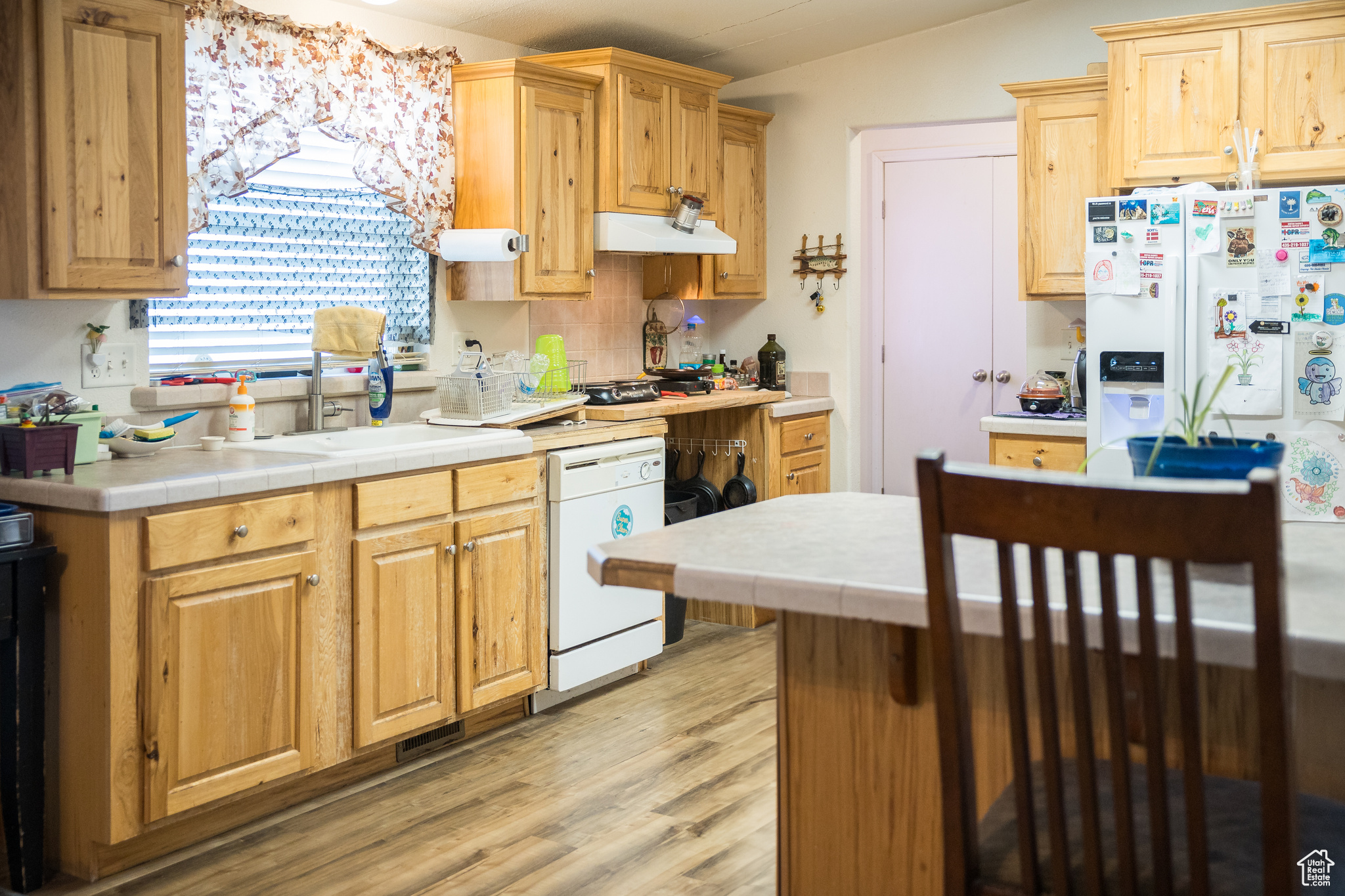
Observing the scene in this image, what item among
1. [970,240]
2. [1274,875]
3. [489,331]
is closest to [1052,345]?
[970,240]

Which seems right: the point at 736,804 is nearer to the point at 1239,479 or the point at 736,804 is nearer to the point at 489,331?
the point at 1239,479

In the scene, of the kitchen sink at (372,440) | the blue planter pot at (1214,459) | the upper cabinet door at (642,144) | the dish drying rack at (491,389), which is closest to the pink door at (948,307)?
the upper cabinet door at (642,144)

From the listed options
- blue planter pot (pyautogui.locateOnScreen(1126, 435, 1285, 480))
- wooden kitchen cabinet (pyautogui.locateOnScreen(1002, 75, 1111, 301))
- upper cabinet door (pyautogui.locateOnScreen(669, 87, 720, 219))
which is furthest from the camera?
upper cabinet door (pyautogui.locateOnScreen(669, 87, 720, 219))

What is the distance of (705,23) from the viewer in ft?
Answer: 15.2

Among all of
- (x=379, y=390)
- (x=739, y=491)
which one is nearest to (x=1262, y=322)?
(x=739, y=491)

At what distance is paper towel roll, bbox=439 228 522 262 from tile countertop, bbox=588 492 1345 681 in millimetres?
2189

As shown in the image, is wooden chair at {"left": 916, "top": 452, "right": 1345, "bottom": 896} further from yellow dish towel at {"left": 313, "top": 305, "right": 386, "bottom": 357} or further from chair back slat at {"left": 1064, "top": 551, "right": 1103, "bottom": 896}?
yellow dish towel at {"left": 313, "top": 305, "right": 386, "bottom": 357}

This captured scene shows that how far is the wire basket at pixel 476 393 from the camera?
3770 millimetres

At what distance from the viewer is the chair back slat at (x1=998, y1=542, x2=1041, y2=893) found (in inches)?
45.9

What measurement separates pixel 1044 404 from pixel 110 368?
129 inches

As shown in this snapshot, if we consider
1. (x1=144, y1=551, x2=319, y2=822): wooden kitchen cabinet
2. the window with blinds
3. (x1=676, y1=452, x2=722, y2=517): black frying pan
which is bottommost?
(x1=144, y1=551, x2=319, y2=822): wooden kitchen cabinet

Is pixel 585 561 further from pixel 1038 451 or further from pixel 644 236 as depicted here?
pixel 1038 451

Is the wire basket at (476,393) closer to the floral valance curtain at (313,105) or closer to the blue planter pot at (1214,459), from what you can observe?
the floral valance curtain at (313,105)

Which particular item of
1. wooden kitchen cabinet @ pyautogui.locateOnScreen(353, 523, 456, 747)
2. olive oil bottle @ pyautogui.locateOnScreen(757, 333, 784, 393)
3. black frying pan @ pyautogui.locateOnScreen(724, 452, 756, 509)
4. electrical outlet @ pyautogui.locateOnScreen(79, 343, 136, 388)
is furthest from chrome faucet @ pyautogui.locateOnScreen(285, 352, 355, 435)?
olive oil bottle @ pyautogui.locateOnScreen(757, 333, 784, 393)
